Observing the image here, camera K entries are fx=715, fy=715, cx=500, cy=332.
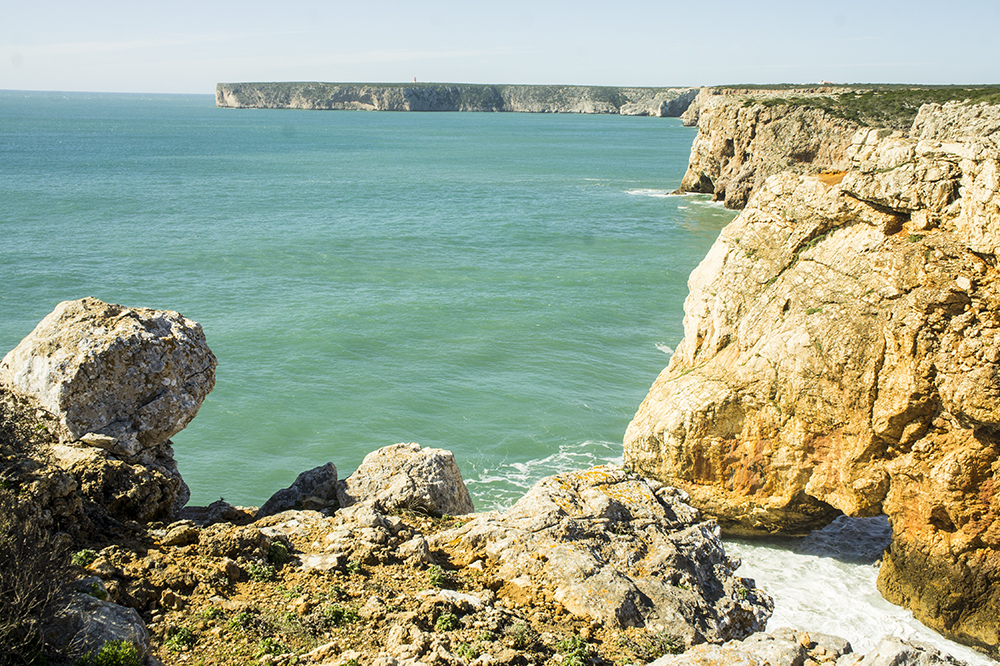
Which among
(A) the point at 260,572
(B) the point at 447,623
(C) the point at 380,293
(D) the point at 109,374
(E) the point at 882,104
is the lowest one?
(C) the point at 380,293

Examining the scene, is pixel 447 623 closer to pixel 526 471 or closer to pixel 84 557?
pixel 84 557

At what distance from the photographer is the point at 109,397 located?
1020 cm

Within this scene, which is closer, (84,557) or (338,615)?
(338,615)

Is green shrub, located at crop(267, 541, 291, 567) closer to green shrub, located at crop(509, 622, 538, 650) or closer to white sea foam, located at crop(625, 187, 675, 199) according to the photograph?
green shrub, located at crop(509, 622, 538, 650)

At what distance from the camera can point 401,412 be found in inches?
919

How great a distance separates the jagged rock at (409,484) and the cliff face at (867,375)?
22.5ft

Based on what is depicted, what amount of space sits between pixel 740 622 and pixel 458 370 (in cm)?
1858

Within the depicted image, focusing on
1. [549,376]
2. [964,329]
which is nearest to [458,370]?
[549,376]

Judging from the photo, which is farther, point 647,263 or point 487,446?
point 647,263

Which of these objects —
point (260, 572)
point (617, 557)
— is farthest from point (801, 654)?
point (260, 572)

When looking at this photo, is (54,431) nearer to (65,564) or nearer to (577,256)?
(65,564)

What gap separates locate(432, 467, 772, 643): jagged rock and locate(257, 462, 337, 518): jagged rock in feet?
7.85

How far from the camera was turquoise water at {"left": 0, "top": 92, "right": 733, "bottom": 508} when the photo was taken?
21828 mm

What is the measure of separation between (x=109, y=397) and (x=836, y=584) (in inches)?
556
